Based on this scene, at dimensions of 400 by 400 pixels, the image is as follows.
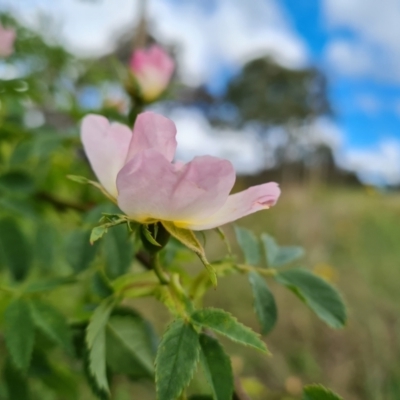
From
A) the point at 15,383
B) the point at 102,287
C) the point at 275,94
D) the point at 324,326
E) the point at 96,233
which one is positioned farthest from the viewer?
the point at 275,94

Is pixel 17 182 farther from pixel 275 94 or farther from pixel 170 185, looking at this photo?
pixel 275 94

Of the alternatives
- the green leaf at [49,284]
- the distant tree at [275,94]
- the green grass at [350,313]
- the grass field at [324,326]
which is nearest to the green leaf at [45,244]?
the green leaf at [49,284]

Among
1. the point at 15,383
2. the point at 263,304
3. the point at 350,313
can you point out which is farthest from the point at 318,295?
the point at 350,313

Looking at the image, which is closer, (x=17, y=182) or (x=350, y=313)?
(x=17, y=182)

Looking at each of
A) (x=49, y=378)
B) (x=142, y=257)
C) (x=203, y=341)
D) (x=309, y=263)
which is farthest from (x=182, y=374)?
(x=309, y=263)

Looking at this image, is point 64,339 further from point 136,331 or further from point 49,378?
point 49,378

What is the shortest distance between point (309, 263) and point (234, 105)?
6465 mm

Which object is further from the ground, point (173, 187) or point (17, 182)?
point (173, 187)

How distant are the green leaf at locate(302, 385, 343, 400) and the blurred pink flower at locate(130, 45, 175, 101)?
429 mm

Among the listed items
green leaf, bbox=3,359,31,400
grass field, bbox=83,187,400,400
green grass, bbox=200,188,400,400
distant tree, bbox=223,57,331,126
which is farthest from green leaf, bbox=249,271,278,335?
distant tree, bbox=223,57,331,126

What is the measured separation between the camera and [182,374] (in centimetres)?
23

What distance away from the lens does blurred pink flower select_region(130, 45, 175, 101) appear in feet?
1.97

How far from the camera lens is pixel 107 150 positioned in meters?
0.28

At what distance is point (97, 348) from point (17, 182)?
290 mm
